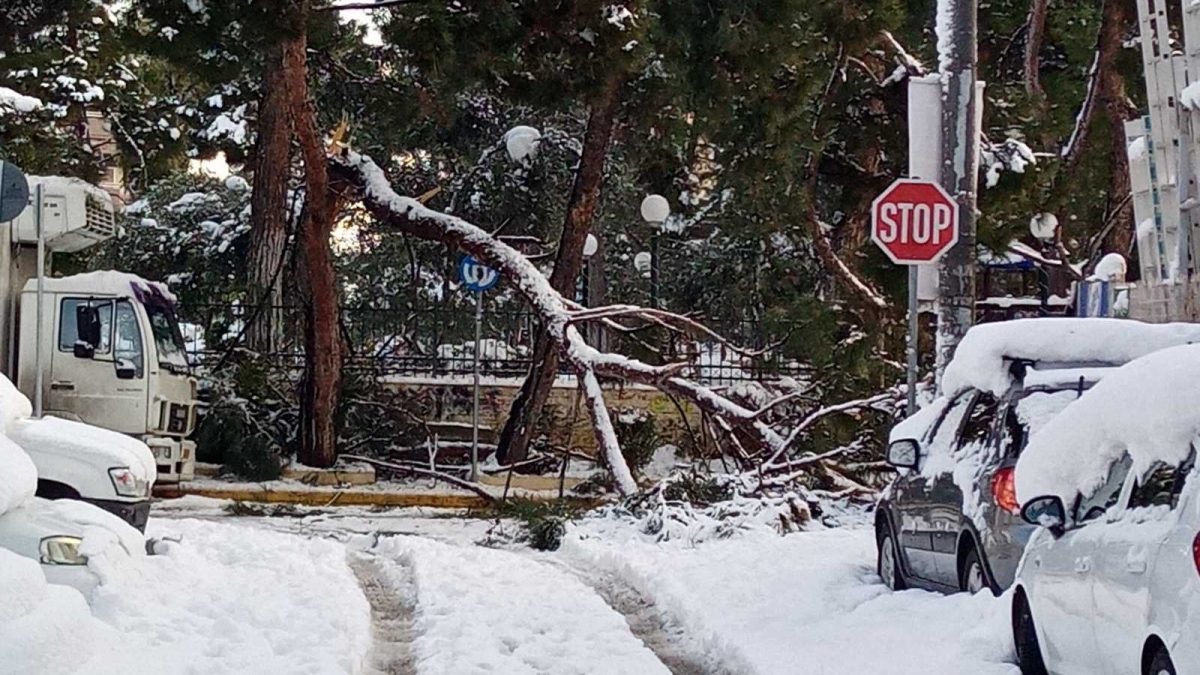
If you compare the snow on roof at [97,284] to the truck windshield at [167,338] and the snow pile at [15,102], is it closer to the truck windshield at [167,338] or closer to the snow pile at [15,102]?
the truck windshield at [167,338]

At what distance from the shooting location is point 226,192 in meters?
34.5

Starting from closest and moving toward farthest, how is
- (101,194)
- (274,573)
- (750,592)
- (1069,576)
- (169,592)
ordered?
(1069,576)
(169,592)
(750,592)
(274,573)
(101,194)

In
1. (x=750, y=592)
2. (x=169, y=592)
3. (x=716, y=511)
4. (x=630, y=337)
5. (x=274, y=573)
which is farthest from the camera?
(x=630, y=337)

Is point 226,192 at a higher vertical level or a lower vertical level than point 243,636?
higher

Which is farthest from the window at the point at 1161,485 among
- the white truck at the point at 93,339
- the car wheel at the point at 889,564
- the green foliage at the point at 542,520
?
the white truck at the point at 93,339

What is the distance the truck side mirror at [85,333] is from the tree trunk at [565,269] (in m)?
6.02

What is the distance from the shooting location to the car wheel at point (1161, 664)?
566cm

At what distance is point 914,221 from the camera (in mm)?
12547

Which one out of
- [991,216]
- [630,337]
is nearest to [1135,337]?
[991,216]

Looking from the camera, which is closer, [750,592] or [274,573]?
[750,592]

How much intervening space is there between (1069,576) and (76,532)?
5.84m

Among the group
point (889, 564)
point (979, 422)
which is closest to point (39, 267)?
point (889, 564)

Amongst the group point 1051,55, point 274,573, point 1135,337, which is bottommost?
point 274,573

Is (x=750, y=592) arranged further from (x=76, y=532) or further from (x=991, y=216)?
Result: (x=991, y=216)
